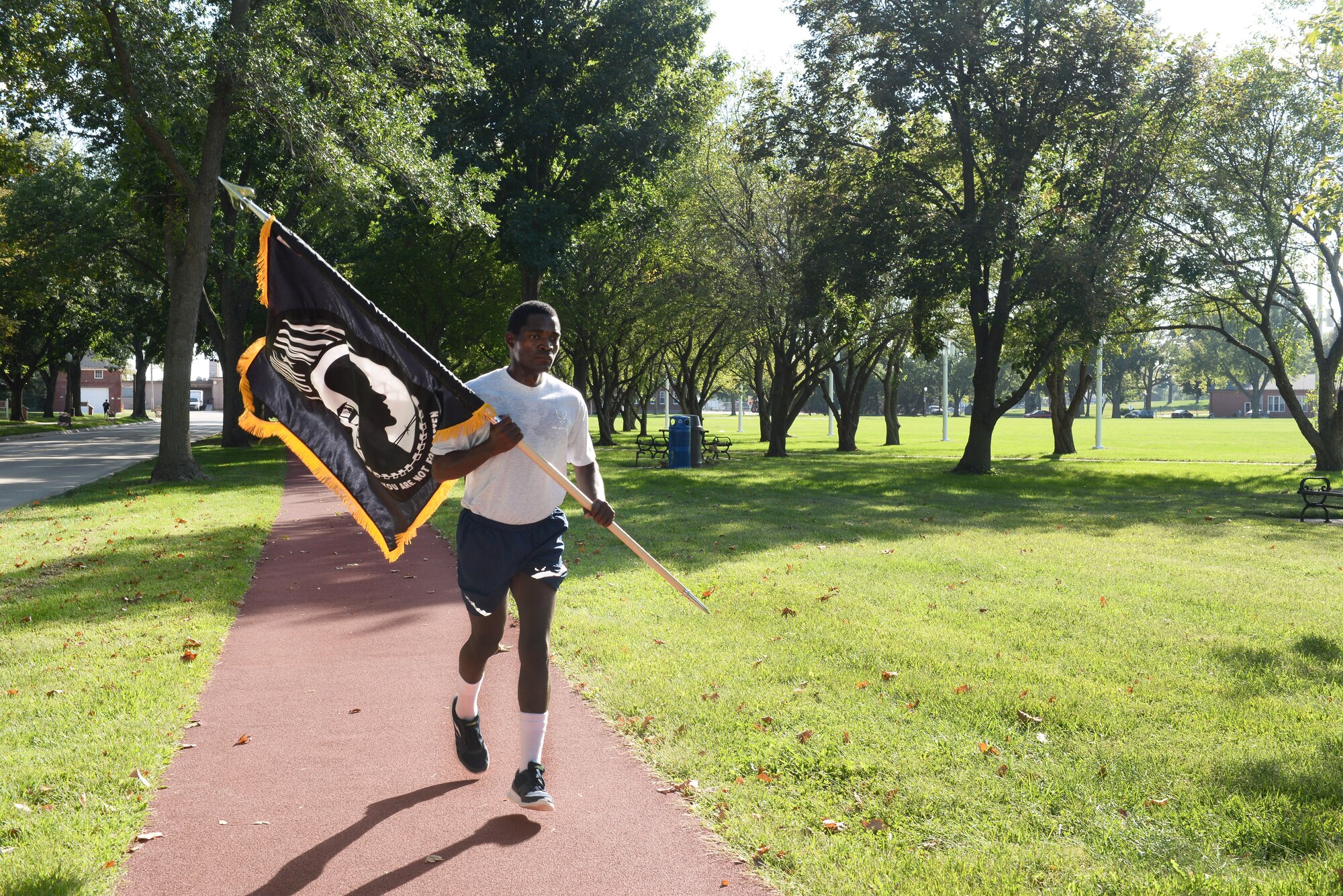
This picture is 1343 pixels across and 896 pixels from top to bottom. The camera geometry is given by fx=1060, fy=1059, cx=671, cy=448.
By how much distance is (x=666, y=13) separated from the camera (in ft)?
83.3

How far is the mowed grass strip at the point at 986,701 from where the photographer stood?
4016 millimetres

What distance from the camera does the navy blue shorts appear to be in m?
4.39

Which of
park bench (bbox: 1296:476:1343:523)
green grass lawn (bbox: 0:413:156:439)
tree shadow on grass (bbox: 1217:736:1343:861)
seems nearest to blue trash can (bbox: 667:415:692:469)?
park bench (bbox: 1296:476:1343:523)

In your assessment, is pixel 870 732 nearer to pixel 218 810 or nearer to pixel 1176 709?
pixel 1176 709

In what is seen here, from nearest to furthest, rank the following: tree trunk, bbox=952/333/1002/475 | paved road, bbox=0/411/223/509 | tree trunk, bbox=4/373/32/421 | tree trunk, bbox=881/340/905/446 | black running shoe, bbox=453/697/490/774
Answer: black running shoe, bbox=453/697/490/774 → paved road, bbox=0/411/223/509 → tree trunk, bbox=952/333/1002/475 → tree trunk, bbox=881/340/905/446 → tree trunk, bbox=4/373/32/421

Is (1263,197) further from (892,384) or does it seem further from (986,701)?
(986,701)

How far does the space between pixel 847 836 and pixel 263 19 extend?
1760 centimetres

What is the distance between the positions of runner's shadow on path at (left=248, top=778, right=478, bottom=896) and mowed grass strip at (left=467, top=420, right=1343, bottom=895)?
106 cm

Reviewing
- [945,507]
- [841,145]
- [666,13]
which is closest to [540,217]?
[666,13]

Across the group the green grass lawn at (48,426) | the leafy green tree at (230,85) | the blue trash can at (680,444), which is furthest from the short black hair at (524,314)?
the green grass lawn at (48,426)

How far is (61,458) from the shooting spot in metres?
28.9

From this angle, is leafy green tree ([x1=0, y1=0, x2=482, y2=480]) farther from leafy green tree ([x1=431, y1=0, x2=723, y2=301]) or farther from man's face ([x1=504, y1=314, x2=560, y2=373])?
man's face ([x1=504, y1=314, x2=560, y2=373])

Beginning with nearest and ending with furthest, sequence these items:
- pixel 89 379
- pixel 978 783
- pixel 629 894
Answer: pixel 629 894, pixel 978 783, pixel 89 379

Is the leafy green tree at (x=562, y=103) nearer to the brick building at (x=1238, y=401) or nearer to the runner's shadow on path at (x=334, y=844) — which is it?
the runner's shadow on path at (x=334, y=844)
